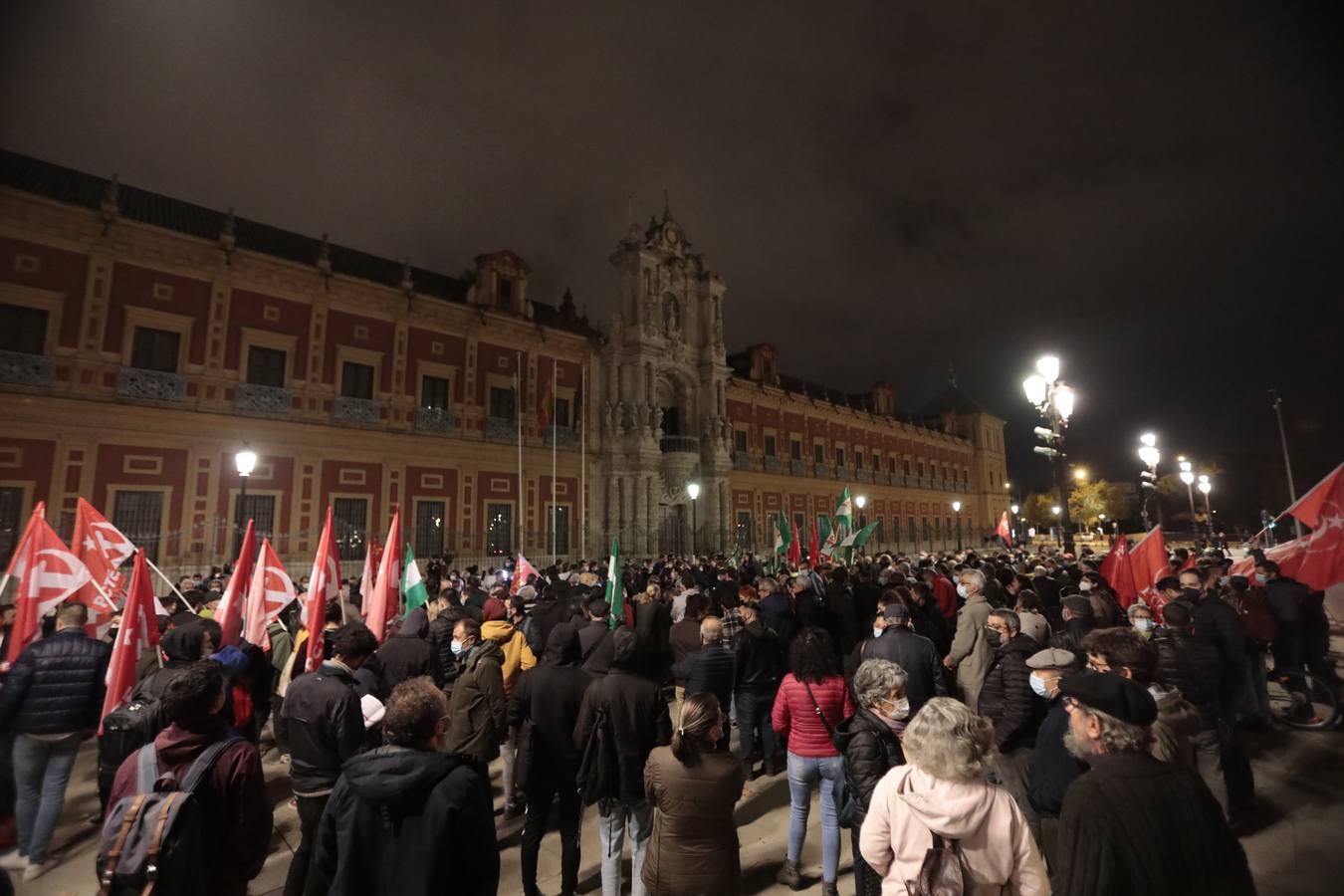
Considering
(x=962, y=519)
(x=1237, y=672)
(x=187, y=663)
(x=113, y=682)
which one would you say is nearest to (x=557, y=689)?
(x=187, y=663)

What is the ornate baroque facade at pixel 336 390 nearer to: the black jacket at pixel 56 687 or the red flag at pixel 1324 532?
the black jacket at pixel 56 687

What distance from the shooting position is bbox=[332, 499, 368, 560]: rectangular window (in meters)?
18.8

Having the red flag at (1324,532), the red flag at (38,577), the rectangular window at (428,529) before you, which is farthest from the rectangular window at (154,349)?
the red flag at (1324,532)

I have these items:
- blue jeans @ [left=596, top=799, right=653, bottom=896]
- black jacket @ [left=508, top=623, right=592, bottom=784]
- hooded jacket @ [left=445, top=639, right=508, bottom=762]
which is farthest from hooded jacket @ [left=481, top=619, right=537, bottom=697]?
blue jeans @ [left=596, top=799, right=653, bottom=896]

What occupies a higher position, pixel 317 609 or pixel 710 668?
pixel 317 609

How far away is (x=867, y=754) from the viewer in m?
3.33

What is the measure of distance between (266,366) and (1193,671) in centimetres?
2155

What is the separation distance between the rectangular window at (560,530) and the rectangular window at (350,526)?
21.6 ft

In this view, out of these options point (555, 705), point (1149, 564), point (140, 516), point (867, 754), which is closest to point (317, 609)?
point (555, 705)

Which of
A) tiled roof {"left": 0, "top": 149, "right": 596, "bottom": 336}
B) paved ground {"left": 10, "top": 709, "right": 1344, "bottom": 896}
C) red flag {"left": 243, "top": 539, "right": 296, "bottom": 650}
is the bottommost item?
paved ground {"left": 10, "top": 709, "right": 1344, "bottom": 896}

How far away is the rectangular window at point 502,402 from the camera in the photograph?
23.5 m

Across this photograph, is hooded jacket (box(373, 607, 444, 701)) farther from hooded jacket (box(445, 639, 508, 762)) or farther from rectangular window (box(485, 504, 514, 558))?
rectangular window (box(485, 504, 514, 558))

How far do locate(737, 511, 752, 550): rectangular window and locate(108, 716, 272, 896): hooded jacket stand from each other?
2930cm

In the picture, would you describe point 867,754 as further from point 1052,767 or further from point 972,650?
point 972,650
